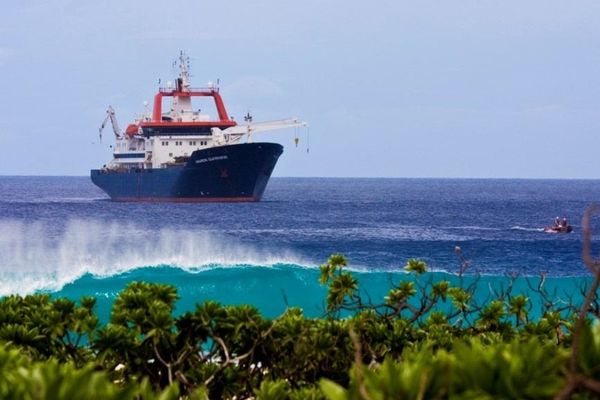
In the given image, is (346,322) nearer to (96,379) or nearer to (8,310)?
(8,310)

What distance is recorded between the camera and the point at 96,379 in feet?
10.5

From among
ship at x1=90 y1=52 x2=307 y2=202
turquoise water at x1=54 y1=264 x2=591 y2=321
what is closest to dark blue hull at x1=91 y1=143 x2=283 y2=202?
ship at x1=90 y1=52 x2=307 y2=202

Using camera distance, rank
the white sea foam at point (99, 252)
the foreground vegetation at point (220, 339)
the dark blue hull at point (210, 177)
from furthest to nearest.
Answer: the dark blue hull at point (210, 177) → the white sea foam at point (99, 252) → the foreground vegetation at point (220, 339)

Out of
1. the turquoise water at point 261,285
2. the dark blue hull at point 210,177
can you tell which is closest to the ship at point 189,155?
the dark blue hull at point 210,177

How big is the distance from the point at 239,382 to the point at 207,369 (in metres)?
0.40

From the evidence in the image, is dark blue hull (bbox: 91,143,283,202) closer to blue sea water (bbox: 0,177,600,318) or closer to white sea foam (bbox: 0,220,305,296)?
blue sea water (bbox: 0,177,600,318)

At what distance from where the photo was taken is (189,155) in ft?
220

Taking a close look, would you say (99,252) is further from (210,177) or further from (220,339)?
(220,339)

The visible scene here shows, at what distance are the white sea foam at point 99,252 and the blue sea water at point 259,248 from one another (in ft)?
0.22

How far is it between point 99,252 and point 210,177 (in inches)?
973

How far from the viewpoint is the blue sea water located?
2775 cm

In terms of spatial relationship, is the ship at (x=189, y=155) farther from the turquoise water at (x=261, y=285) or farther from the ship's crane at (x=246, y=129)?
the turquoise water at (x=261, y=285)

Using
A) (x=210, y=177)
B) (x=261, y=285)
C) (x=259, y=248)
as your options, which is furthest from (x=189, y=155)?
(x=261, y=285)

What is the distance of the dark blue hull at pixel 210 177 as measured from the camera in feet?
206
